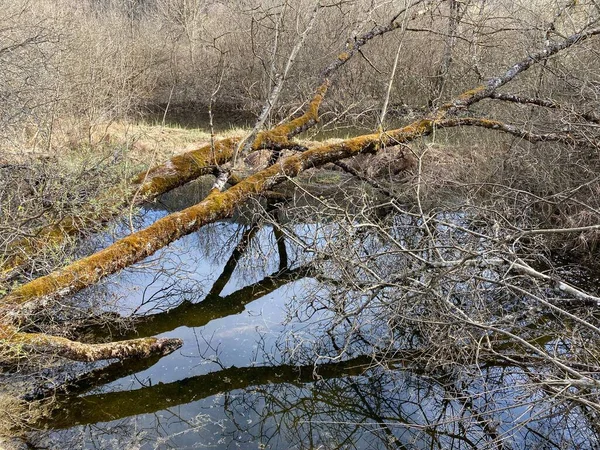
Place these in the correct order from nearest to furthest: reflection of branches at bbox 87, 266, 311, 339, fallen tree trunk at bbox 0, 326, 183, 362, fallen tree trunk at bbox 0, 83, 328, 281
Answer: fallen tree trunk at bbox 0, 326, 183, 362
fallen tree trunk at bbox 0, 83, 328, 281
reflection of branches at bbox 87, 266, 311, 339

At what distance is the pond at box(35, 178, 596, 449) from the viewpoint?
11.5 feet

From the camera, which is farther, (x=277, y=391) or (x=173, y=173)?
(x=173, y=173)

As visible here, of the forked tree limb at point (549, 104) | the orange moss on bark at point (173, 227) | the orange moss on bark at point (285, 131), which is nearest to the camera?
the orange moss on bark at point (173, 227)

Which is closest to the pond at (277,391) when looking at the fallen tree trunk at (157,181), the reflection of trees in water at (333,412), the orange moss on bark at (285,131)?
the reflection of trees in water at (333,412)

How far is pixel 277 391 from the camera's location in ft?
13.4

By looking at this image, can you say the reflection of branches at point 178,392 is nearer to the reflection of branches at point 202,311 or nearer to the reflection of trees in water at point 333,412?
the reflection of trees in water at point 333,412

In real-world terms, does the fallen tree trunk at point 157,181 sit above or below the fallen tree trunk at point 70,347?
above

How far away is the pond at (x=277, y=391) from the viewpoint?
3506mm

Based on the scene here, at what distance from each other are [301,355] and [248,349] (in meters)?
0.48

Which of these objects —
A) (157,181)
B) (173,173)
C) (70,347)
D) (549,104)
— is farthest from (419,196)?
(70,347)

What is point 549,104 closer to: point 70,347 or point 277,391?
point 277,391

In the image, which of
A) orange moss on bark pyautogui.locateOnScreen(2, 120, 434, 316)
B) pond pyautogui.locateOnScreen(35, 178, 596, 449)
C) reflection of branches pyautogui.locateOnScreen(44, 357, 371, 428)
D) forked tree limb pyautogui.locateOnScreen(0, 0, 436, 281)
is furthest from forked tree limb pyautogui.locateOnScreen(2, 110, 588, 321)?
reflection of branches pyautogui.locateOnScreen(44, 357, 371, 428)

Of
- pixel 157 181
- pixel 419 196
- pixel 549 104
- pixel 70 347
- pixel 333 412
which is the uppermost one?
pixel 549 104

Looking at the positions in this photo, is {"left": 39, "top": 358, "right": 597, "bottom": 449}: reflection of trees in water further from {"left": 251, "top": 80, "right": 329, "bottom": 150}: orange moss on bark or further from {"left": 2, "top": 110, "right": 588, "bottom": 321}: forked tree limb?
{"left": 251, "top": 80, "right": 329, "bottom": 150}: orange moss on bark
